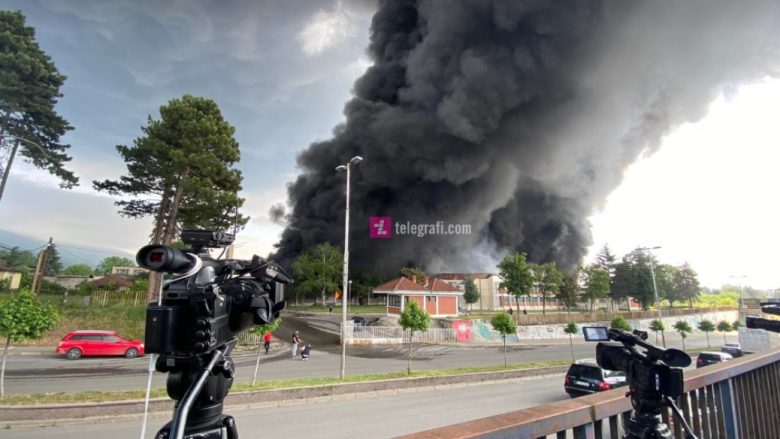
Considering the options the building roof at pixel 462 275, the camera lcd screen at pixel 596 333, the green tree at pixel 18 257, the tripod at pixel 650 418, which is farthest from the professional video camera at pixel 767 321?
the green tree at pixel 18 257

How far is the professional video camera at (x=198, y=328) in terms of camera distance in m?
1.30

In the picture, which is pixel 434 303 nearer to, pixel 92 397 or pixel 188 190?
pixel 188 190

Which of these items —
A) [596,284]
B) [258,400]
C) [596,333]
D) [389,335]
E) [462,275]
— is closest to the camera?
[596,333]

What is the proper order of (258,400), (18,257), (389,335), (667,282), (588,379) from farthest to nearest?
1. (18,257)
2. (667,282)
3. (389,335)
4. (588,379)
5. (258,400)

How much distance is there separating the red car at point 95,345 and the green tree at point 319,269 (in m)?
30.7

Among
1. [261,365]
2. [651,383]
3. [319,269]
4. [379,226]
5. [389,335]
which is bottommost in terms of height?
[389,335]

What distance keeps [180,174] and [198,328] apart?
24661 mm

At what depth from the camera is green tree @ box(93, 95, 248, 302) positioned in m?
21.7

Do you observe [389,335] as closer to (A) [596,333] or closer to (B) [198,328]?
(A) [596,333]

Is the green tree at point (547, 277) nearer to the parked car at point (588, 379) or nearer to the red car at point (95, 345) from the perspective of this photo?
the parked car at point (588, 379)

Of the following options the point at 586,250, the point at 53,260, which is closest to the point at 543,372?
the point at 586,250

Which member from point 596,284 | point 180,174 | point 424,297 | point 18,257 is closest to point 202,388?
point 180,174

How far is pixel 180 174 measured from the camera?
2245cm

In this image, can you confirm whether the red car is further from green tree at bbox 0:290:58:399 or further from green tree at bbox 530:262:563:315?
green tree at bbox 530:262:563:315
